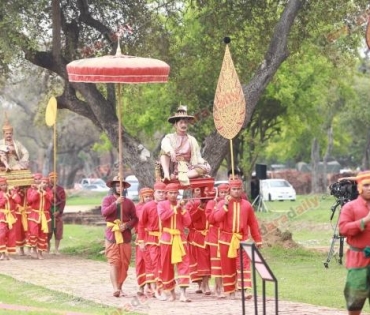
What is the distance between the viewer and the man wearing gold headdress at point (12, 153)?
23141 mm

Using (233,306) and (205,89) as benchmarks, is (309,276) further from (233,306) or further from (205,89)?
(205,89)

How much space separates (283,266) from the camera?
20.3 metres

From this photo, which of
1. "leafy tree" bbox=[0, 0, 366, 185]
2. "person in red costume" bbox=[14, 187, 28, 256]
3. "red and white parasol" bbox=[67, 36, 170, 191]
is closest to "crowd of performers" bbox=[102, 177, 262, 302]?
"red and white parasol" bbox=[67, 36, 170, 191]

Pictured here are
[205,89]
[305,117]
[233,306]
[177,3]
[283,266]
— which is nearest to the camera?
[233,306]

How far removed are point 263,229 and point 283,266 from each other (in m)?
5.15

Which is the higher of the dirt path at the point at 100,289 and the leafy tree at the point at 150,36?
the leafy tree at the point at 150,36

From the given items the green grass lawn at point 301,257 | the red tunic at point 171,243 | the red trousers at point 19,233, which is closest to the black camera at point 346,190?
the green grass lawn at point 301,257

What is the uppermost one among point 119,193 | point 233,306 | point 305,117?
point 305,117

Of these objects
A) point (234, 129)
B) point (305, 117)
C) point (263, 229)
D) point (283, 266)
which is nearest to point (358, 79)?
point (305, 117)

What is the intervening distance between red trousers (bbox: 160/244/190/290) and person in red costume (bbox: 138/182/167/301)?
0.53 ft

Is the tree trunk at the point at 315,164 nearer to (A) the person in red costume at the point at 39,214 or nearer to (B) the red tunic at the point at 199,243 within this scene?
(A) the person in red costume at the point at 39,214

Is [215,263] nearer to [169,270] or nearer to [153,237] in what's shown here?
[169,270]

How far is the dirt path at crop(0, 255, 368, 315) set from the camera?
45.2ft

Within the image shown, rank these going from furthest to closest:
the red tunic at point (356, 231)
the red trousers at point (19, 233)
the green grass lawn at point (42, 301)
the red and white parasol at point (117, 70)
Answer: the red trousers at point (19, 233), the red and white parasol at point (117, 70), the green grass lawn at point (42, 301), the red tunic at point (356, 231)
